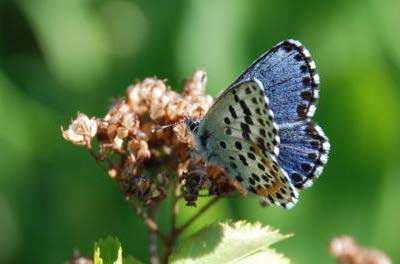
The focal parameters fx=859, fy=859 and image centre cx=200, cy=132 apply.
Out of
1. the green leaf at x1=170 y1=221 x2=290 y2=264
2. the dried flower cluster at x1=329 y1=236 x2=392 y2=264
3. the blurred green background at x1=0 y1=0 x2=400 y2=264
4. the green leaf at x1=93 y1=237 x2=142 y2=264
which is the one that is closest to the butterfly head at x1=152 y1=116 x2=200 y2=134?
the green leaf at x1=170 y1=221 x2=290 y2=264

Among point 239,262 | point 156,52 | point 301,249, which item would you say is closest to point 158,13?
point 156,52

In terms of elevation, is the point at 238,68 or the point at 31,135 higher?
the point at 31,135

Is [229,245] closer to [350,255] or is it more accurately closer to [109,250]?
[109,250]

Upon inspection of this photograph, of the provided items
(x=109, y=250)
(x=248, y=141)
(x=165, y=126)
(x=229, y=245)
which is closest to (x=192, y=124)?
(x=165, y=126)

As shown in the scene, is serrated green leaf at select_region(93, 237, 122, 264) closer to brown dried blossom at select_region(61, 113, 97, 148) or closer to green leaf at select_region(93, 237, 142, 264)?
green leaf at select_region(93, 237, 142, 264)

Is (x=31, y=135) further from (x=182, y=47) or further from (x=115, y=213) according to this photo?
(x=182, y=47)

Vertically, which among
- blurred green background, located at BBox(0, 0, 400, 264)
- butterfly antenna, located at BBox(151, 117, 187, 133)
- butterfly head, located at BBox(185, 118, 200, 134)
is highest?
blurred green background, located at BBox(0, 0, 400, 264)

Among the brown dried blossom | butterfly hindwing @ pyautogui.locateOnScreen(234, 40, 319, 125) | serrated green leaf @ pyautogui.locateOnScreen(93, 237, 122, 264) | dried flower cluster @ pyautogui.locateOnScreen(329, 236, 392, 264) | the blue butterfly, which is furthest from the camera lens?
dried flower cluster @ pyautogui.locateOnScreen(329, 236, 392, 264)
